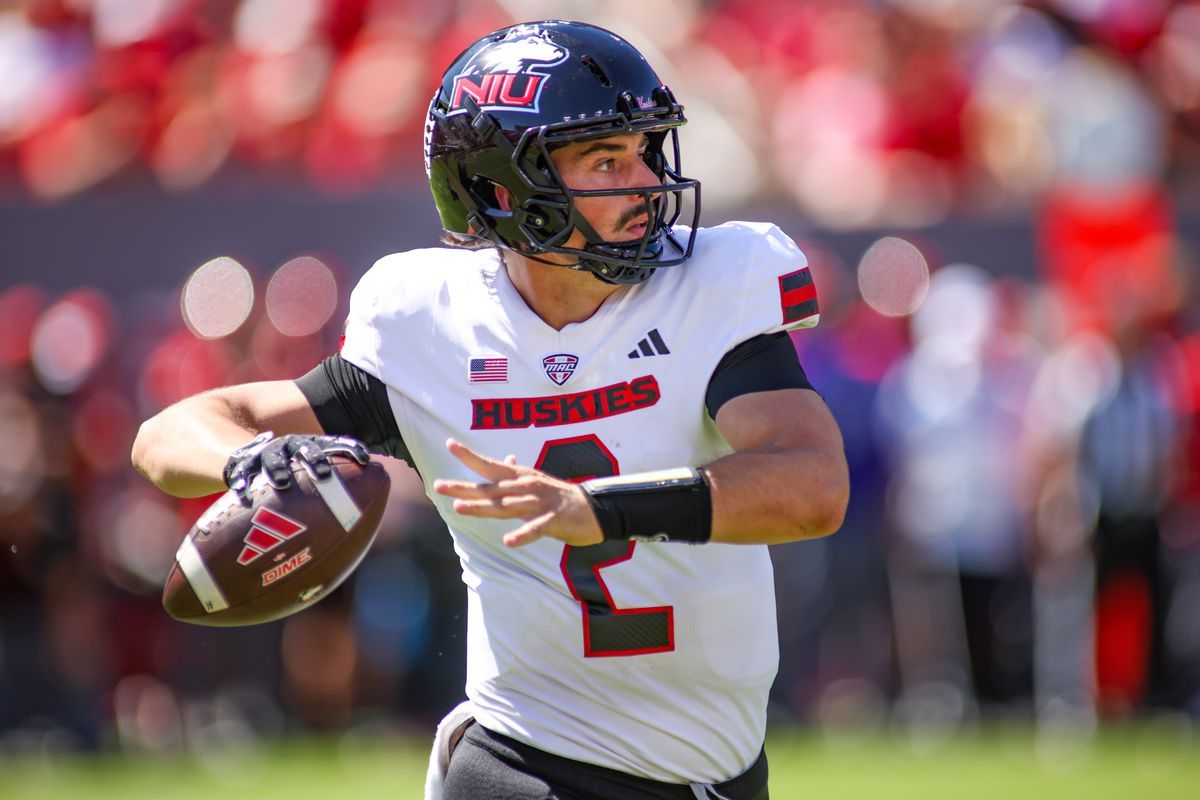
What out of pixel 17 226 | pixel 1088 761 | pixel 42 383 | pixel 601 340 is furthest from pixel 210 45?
pixel 601 340

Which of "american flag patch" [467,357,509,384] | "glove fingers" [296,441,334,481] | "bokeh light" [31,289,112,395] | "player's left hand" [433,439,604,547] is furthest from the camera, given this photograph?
"bokeh light" [31,289,112,395]

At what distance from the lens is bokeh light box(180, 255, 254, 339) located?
830cm

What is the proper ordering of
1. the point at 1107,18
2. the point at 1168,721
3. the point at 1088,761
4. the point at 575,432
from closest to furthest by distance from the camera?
the point at 575,432 < the point at 1088,761 < the point at 1168,721 < the point at 1107,18

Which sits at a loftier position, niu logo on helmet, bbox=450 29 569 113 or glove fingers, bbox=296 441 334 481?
niu logo on helmet, bbox=450 29 569 113

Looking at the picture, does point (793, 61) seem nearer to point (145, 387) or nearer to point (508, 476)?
point (145, 387)

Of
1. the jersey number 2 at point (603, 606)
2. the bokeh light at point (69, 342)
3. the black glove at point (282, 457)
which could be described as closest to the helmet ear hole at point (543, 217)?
the jersey number 2 at point (603, 606)

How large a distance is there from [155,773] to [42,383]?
2140 millimetres

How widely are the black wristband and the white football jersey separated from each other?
1.40ft

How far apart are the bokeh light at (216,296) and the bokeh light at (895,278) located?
3.18 meters

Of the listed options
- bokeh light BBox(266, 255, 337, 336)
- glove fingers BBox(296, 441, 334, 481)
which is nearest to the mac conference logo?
glove fingers BBox(296, 441, 334, 481)

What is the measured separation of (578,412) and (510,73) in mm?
726

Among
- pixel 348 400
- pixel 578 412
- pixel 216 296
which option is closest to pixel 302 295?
pixel 216 296

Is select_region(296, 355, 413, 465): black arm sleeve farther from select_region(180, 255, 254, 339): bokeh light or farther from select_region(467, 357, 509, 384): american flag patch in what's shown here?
select_region(180, 255, 254, 339): bokeh light

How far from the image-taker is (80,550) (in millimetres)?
7898
